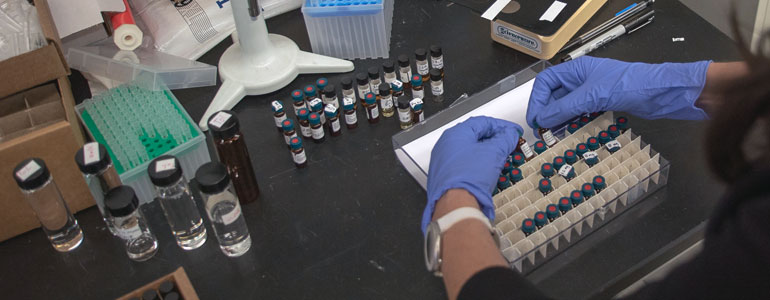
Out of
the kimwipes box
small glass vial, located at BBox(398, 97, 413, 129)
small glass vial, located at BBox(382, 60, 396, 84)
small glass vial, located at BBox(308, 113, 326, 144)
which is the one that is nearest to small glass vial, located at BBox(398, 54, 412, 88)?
small glass vial, located at BBox(382, 60, 396, 84)

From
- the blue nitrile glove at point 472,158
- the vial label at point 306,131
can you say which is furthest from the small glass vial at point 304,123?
the blue nitrile glove at point 472,158

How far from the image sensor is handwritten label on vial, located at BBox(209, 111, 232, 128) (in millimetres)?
1232

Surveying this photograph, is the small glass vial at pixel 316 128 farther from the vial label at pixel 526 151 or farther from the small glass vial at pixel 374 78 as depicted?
the vial label at pixel 526 151

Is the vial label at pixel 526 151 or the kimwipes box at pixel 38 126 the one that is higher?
the kimwipes box at pixel 38 126

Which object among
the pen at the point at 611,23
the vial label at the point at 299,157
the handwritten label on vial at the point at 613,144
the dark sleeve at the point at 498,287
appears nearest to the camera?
the dark sleeve at the point at 498,287

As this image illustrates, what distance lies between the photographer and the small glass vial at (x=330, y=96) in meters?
1.49

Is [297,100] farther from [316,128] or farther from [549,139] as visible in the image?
[549,139]

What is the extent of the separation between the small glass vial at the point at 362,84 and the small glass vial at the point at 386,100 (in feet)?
0.16

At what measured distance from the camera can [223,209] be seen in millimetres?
1268

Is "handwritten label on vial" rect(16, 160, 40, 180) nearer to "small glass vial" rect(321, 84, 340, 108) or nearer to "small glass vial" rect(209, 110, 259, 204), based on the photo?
"small glass vial" rect(209, 110, 259, 204)

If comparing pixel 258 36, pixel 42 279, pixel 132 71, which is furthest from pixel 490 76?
pixel 42 279

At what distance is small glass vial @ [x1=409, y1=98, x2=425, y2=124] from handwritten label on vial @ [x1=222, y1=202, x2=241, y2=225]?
17.8 inches

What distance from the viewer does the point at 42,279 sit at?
128 cm

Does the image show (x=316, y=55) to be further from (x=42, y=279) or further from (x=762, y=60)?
(x=762, y=60)
